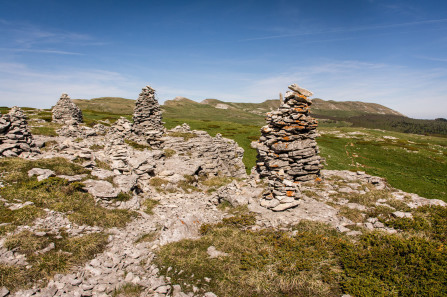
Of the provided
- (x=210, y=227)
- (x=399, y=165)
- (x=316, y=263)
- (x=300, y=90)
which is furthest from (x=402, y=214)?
(x=399, y=165)

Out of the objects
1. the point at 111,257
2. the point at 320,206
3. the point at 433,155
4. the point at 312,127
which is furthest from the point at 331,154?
the point at 111,257

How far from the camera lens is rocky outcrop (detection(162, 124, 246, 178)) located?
28.4 meters

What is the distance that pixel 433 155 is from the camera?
61125 mm

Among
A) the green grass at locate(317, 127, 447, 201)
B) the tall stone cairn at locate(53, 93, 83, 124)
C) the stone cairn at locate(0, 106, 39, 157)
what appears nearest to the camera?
the stone cairn at locate(0, 106, 39, 157)

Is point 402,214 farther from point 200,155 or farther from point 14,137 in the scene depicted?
point 14,137

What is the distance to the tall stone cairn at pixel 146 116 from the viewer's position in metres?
35.1

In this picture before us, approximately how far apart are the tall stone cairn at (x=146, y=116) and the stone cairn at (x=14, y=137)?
48.9ft

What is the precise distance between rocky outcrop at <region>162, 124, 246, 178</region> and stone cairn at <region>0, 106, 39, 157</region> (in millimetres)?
13030

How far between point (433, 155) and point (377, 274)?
75.5 m

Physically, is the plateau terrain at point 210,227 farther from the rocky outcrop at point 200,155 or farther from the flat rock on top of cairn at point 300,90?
the rocky outcrop at point 200,155

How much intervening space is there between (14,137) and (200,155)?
20.9 metres

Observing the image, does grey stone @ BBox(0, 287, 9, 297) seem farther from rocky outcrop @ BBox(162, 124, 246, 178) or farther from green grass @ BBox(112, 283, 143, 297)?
rocky outcrop @ BBox(162, 124, 246, 178)

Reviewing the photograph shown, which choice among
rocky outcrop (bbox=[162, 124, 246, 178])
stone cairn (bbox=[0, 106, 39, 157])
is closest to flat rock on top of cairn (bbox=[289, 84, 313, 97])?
rocky outcrop (bbox=[162, 124, 246, 178])

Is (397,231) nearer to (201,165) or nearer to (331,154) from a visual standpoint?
(201,165)
